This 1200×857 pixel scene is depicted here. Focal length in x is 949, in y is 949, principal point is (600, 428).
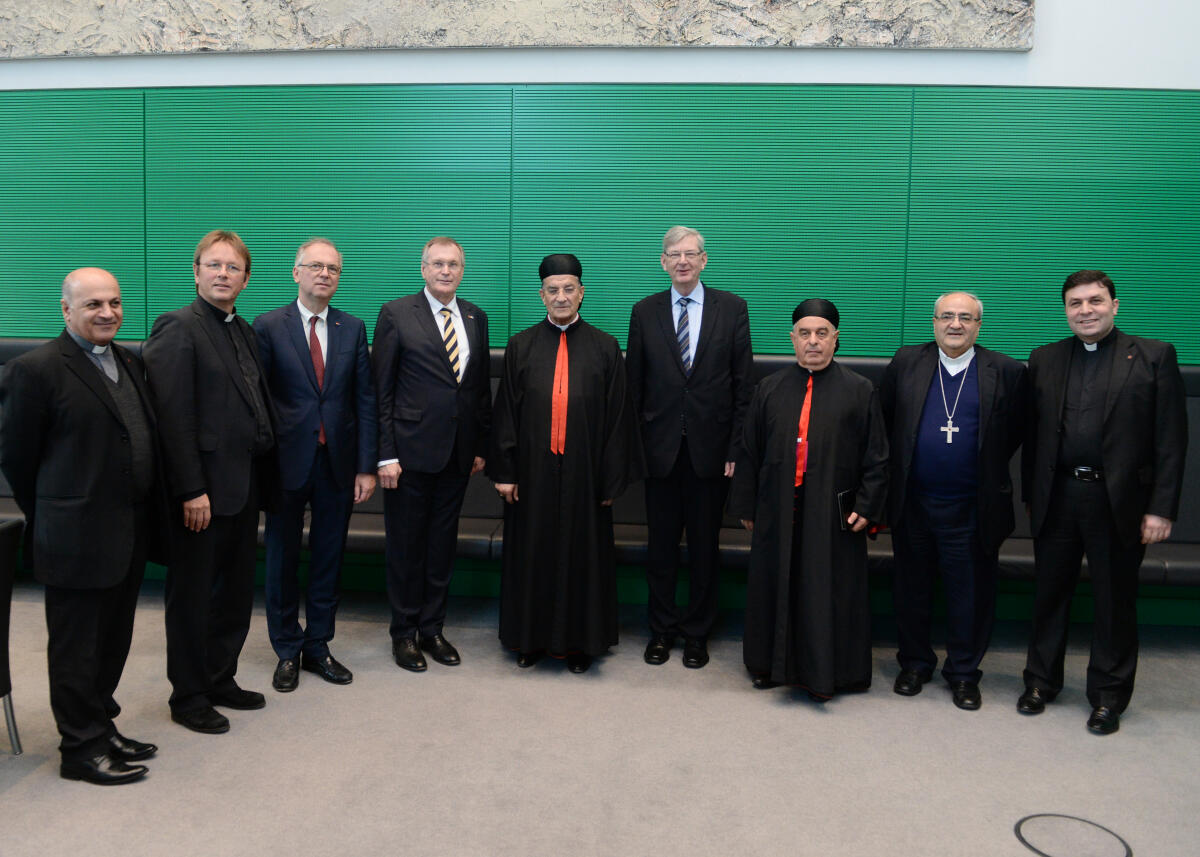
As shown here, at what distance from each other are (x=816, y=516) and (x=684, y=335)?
0.94m

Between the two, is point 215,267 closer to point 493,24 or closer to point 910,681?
point 493,24

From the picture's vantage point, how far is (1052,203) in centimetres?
472

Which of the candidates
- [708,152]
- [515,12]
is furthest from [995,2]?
[515,12]

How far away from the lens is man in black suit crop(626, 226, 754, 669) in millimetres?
3953

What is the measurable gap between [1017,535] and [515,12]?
11.8ft

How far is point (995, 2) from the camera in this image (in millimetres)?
4605

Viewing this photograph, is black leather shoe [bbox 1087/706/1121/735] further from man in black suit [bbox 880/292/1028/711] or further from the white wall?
the white wall

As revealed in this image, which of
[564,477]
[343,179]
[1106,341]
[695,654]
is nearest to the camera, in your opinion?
[1106,341]

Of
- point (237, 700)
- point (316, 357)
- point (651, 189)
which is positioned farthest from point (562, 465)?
point (651, 189)

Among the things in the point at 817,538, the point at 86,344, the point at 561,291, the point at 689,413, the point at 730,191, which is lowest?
the point at 817,538

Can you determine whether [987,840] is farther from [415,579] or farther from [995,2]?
[995,2]

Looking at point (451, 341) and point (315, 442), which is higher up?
point (451, 341)

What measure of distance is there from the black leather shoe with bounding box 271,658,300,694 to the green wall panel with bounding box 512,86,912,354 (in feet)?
7.44

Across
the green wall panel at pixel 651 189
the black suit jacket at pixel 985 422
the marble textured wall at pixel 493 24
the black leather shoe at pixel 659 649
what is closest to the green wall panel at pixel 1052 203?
the green wall panel at pixel 651 189
